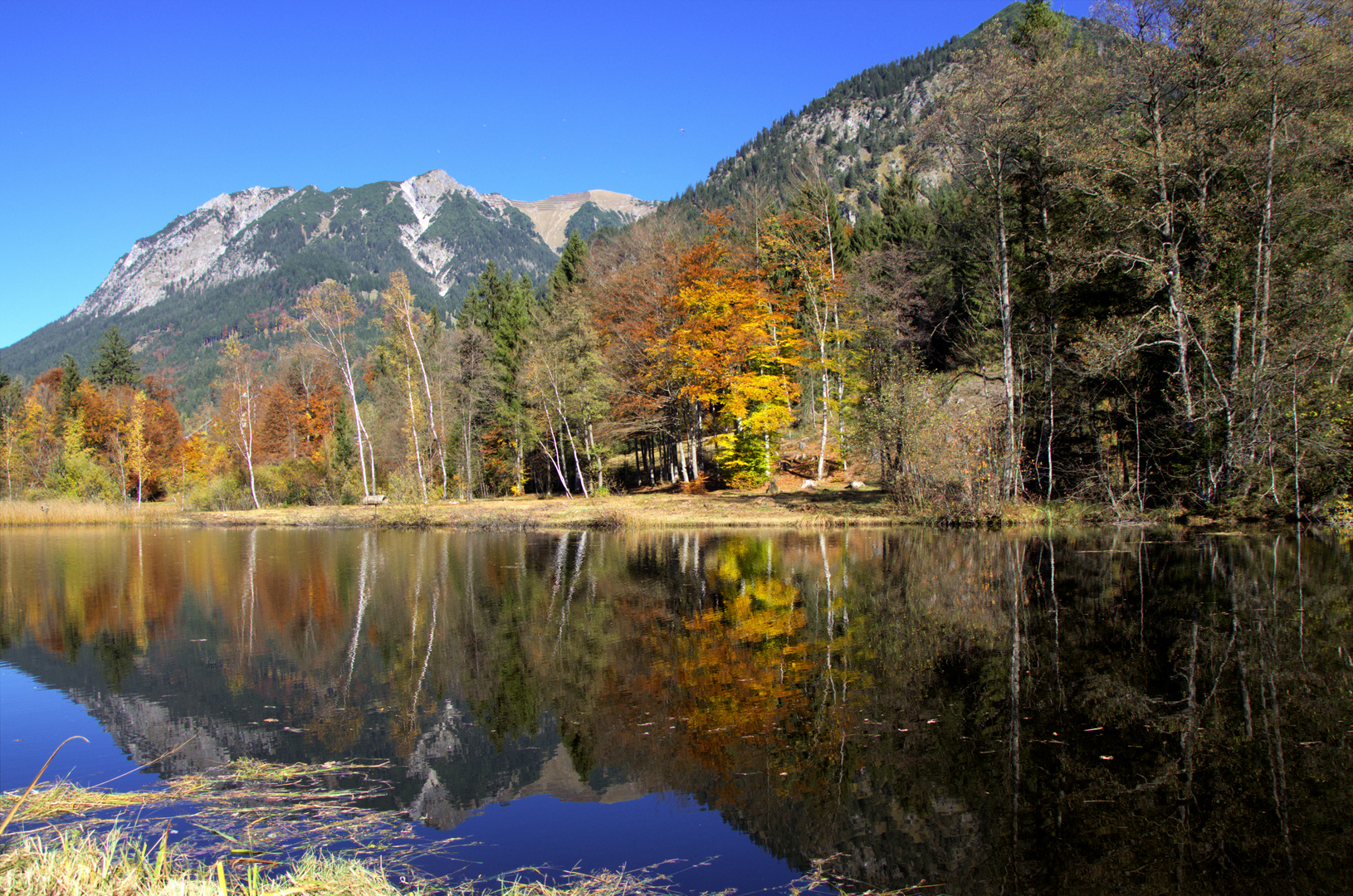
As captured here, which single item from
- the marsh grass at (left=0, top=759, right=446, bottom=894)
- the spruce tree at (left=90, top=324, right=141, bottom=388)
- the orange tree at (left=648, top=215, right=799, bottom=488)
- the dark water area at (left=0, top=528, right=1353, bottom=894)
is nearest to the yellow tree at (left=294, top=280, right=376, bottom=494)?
the orange tree at (left=648, top=215, right=799, bottom=488)

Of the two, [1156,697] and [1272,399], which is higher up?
[1272,399]

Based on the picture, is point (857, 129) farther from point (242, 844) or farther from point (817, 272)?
point (242, 844)

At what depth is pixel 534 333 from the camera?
134ft

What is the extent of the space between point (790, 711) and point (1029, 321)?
2345 centimetres

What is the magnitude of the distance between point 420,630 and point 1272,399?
21521 mm

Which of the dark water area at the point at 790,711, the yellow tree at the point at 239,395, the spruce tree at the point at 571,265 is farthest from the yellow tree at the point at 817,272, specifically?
the yellow tree at the point at 239,395

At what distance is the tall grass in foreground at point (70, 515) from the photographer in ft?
123

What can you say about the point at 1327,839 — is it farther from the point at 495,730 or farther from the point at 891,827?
the point at 495,730

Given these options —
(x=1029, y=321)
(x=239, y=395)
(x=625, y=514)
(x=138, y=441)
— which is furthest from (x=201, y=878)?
(x=138, y=441)

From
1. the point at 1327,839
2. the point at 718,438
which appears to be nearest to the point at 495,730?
the point at 1327,839

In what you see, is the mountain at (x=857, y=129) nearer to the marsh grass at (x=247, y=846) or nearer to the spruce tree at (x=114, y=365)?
the spruce tree at (x=114, y=365)

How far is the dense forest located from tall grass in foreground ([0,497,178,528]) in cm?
698

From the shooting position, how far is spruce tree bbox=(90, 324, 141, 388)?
68.9 meters

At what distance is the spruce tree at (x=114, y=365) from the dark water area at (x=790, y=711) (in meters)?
66.1
